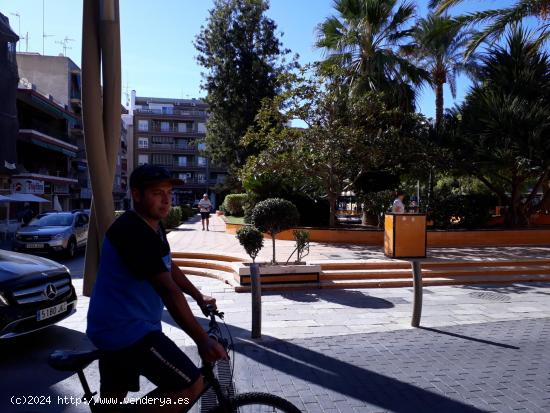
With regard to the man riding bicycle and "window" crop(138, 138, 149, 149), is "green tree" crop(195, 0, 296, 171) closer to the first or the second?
the man riding bicycle

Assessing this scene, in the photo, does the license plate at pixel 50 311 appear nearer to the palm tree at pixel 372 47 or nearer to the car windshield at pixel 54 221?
the car windshield at pixel 54 221

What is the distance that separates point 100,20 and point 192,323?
6334mm

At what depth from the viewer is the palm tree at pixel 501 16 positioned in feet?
42.5

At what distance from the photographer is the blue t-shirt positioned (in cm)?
217

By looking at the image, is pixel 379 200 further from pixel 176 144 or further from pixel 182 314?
pixel 176 144

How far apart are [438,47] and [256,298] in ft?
52.7

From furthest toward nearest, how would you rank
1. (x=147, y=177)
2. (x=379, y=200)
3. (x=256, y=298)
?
1. (x=379, y=200)
2. (x=256, y=298)
3. (x=147, y=177)

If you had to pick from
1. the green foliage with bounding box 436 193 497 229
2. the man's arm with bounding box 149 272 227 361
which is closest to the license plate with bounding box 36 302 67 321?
the man's arm with bounding box 149 272 227 361

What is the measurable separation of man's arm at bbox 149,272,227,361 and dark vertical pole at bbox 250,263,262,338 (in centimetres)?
323

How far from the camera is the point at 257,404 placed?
8.09 feet

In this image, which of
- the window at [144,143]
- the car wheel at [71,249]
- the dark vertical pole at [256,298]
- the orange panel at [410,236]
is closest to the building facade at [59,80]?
the window at [144,143]

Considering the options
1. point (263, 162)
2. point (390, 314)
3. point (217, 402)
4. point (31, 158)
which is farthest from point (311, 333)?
point (31, 158)

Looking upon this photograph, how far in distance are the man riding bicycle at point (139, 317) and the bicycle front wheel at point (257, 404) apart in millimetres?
212

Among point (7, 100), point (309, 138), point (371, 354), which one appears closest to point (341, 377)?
point (371, 354)
